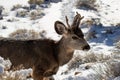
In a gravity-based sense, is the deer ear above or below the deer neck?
above

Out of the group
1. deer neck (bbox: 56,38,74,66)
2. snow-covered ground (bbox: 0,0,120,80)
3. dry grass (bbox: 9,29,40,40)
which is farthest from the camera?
dry grass (bbox: 9,29,40,40)

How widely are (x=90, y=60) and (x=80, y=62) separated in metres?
0.31

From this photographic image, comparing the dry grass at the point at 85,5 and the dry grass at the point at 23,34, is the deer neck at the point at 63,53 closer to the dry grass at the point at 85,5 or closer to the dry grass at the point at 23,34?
the dry grass at the point at 23,34

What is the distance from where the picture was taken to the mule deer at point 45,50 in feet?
28.6

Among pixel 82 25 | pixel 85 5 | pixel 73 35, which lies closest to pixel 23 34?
pixel 82 25

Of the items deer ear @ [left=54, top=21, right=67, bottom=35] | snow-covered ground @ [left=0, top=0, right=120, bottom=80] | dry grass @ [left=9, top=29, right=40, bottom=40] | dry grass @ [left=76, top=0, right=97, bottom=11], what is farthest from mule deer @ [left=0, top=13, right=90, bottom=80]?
dry grass @ [left=76, top=0, right=97, bottom=11]

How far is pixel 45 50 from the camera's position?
8992 millimetres

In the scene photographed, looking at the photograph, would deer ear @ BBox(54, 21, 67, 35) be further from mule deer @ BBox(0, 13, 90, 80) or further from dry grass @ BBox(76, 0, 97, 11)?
dry grass @ BBox(76, 0, 97, 11)

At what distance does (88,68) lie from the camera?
9852 mm

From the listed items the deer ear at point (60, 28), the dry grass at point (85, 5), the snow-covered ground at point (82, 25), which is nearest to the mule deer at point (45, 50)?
the deer ear at point (60, 28)

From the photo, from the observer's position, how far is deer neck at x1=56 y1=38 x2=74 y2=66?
9.05 meters

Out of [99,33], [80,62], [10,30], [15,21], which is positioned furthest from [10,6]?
[80,62]

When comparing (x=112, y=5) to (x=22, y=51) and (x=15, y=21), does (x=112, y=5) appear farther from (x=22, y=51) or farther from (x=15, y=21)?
(x=22, y=51)

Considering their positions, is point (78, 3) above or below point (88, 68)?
below
